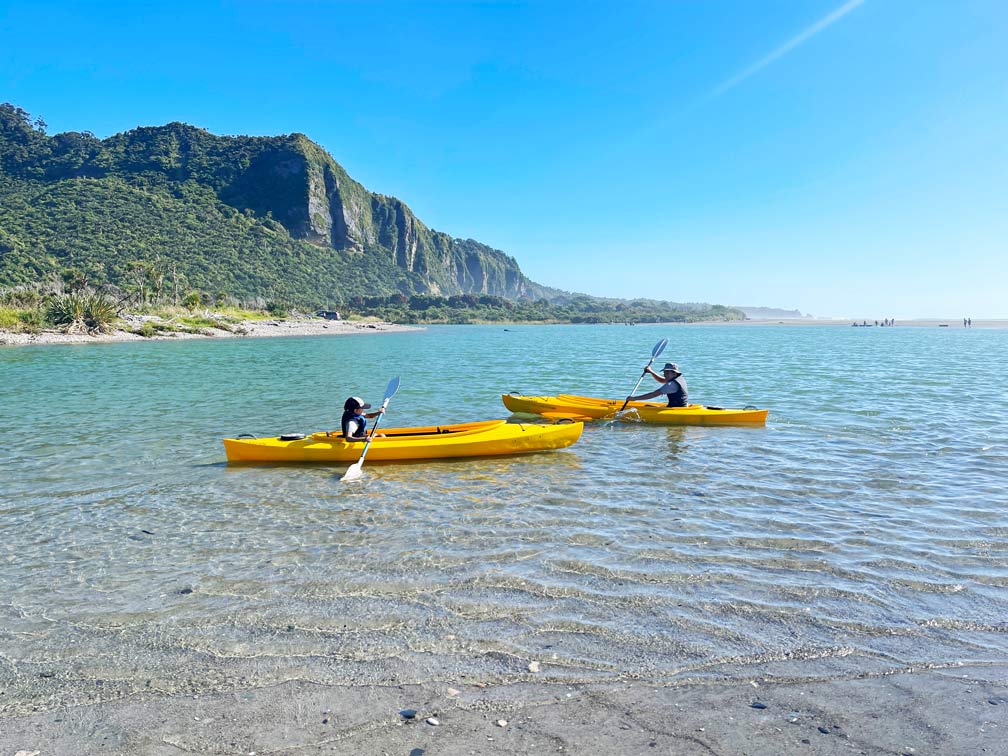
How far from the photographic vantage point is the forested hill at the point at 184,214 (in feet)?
278

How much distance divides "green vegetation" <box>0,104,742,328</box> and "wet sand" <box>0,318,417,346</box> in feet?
6.26

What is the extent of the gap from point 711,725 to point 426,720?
160 centimetres

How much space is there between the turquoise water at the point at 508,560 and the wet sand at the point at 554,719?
0.20m

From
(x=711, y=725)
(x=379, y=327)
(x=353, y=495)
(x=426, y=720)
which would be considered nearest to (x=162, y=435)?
(x=353, y=495)

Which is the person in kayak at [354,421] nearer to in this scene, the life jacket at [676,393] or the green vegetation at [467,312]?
the life jacket at [676,393]

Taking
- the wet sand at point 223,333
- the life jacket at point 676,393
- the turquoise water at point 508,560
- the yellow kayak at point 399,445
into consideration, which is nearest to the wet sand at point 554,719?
the turquoise water at point 508,560

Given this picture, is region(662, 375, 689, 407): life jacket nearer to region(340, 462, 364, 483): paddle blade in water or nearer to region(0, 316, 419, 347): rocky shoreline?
region(340, 462, 364, 483): paddle blade in water

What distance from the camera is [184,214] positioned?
378 feet

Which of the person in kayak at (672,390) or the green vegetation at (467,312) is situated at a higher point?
the green vegetation at (467,312)

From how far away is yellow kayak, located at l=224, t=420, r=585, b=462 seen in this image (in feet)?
33.6

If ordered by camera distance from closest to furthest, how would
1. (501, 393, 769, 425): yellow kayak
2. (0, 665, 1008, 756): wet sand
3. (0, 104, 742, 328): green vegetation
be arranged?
(0, 665, 1008, 756): wet sand
(501, 393, 769, 425): yellow kayak
(0, 104, 742, 328): green vegetation

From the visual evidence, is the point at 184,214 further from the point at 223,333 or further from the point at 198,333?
the point at 198,333

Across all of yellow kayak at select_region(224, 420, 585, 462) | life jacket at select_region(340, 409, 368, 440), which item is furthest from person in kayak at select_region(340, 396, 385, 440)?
yellow kayak at select_region(224, 420, 585, 462)

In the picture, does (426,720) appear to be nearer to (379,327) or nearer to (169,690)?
(169,690)
